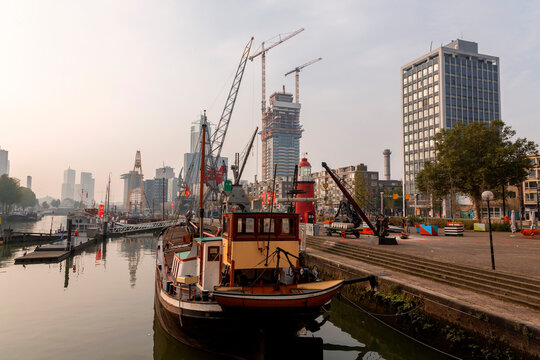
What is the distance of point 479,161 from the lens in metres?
45.8

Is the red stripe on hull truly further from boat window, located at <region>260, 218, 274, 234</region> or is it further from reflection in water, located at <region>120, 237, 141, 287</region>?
reflection in water, located at <region>120, 237, 141, 287</region>

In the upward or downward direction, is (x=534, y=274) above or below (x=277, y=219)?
below

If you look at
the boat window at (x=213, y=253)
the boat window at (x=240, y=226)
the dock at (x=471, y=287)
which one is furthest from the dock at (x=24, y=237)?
the boat window at (x=240, y=226)

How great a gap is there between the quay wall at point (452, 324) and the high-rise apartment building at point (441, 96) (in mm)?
105093

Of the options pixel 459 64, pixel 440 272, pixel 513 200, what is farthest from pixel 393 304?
pixel 459 64

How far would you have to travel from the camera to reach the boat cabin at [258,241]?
42.7ft

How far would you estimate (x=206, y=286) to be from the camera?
13953 millimetres

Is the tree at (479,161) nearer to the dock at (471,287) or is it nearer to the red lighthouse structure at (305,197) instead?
the red lighthouse structure at (305,197)

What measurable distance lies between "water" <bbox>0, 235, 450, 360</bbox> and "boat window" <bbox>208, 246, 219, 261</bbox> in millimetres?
3990

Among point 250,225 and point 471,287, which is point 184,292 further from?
point 471,287

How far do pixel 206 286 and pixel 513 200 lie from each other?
2330 inches

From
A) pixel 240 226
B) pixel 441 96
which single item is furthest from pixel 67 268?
pixel 441 96

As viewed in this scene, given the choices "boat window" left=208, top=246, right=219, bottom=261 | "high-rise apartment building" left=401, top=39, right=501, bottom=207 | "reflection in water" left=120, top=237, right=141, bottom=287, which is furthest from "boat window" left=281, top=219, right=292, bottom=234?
"high-rise apartment building" left=401, top=39, right=501, bottom=207

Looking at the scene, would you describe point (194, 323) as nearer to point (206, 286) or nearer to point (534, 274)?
point (206, 286)
